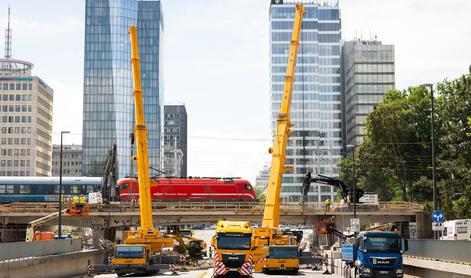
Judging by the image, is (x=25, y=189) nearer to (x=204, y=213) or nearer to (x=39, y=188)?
(x=39, y=188)

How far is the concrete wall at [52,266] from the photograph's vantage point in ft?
106

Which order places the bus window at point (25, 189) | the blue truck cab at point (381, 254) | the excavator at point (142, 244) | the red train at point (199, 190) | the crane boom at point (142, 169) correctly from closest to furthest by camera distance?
1. the blue truck cab at point (381, 254)
2. the excavator at point (142, 244)
3. the crane boom at point (142, 169)
4. the red train at point (199, 190)
5. the bus window at point (25, 189)

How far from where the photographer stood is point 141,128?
52844 mm

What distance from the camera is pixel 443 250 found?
32.8 metres

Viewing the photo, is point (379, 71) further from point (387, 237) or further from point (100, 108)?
point (387, 237)

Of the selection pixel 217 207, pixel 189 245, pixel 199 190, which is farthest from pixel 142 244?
pixel 199 190

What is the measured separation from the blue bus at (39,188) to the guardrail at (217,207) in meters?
8.01

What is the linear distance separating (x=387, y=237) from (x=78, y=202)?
1744 inches

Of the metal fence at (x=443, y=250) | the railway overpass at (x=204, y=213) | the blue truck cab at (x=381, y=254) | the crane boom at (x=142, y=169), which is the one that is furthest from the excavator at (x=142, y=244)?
the railway overpass at (x=204, y=213)

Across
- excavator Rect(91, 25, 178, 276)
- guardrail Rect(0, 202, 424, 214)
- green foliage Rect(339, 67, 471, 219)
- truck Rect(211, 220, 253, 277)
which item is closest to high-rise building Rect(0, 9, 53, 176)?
green foliage Rect(339, 67, 471, 219)

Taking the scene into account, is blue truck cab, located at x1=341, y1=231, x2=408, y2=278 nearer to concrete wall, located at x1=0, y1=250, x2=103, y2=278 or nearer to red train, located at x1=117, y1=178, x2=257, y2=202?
concrete wall, located at x1=0, y1=250, x2=103, y2=278

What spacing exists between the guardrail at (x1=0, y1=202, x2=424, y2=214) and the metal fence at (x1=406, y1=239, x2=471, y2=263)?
36.1 meters

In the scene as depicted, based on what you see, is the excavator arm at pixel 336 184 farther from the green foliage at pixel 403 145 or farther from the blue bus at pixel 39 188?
the blue bus at pixel 39 188

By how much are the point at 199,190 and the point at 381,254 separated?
166 feet
